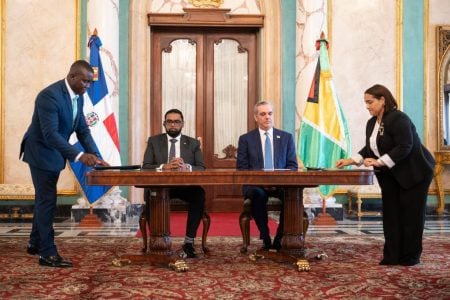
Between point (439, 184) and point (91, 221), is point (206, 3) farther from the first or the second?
point (439, 184)

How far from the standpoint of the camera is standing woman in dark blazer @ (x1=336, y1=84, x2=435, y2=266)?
4.02m

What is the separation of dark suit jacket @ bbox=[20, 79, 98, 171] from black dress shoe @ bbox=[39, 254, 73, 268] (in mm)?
620

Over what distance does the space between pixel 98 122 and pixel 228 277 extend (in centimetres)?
350

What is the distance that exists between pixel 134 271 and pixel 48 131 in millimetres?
1099

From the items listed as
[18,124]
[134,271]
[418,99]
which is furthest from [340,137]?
[18,124]

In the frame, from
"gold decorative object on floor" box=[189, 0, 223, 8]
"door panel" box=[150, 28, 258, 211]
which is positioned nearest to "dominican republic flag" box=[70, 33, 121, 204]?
"door panel" box=[150, 28, 258, 211]

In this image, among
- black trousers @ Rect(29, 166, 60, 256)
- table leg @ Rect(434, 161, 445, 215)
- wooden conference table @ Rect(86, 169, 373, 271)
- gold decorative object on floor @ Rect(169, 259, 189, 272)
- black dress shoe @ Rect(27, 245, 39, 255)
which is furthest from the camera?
table leg @ Rect(434, 161, 445, 215)

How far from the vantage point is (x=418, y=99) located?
8234 millimetres

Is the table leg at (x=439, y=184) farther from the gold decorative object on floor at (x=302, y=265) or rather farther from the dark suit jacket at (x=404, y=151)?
the gold decorative object on floor at (x=302, y=265)

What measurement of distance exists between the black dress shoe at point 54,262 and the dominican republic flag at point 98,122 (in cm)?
261

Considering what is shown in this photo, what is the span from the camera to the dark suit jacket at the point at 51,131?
12.5 feet

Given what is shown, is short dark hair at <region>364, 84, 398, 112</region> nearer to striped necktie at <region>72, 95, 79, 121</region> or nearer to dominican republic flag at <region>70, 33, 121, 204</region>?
striped necktie at <region>72, 95, 79, 121</region>

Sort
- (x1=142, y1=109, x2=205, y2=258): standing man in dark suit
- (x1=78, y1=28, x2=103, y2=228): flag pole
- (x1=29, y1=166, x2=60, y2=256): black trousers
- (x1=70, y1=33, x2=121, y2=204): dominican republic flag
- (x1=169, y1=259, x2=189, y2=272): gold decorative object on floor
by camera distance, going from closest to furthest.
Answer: (x1=169, y1=259, x2=189, y2=272): gold decorative object on floor, (x1=29, y1=166, x2=60, y2=256): black trousers, (x1=142, y1=109, x2=205, y2=258): standing man in dark suit, (x1=70, y1=33, x2=121, y2=204): dominican republic flag, (x1=78, y1=28, x2=103, y2=228): flag pole

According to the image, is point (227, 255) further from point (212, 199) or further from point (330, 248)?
point (212, 199)
